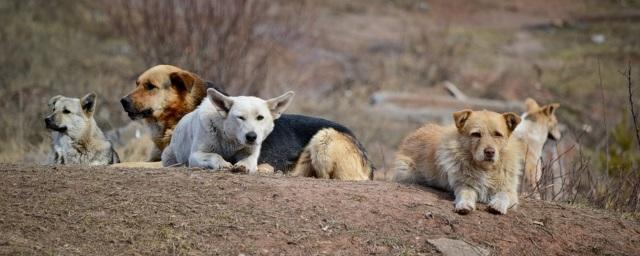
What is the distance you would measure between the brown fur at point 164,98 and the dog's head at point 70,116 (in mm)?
409

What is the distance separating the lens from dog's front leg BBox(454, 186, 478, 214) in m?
7.39

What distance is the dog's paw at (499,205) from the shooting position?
748 centimetres

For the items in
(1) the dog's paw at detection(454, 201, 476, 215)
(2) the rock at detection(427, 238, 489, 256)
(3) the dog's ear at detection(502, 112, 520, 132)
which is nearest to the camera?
(2) the rock at detection(427, 238, 489, 256)

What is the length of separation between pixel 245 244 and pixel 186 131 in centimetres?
226

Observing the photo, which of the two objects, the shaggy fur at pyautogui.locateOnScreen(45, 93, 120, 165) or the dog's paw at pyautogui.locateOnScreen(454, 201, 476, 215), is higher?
the shaggy fur at pyautogui.locateOnScreen(45, 93, 120, 165)

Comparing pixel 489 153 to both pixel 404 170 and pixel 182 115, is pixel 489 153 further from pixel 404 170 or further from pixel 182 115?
pixel 182 115

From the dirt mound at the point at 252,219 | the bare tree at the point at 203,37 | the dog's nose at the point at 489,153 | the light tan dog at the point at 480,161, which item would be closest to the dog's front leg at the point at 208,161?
the dirt mound at the point at 252,219

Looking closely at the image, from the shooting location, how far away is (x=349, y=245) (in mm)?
6664

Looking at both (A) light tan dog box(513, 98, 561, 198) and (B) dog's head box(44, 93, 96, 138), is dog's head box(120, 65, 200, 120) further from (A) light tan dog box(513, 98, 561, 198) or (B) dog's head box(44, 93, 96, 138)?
(A) light tan dog box(513, 98, 561, 198)

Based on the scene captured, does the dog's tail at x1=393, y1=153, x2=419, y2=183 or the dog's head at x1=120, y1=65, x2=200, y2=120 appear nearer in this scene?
the dog's tail at x1=393, y1=153, x2=419, y2=183

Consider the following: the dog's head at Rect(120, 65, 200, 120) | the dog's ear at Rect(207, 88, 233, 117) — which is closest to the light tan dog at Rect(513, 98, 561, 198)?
the dog's head at Rect(120, 65, 200, 120)

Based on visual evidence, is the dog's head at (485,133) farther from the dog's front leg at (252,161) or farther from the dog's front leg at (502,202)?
the dog's front leg at (252,161)

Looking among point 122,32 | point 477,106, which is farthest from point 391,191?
point 477,106

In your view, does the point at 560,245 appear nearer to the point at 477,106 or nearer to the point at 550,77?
the point at 477,106
